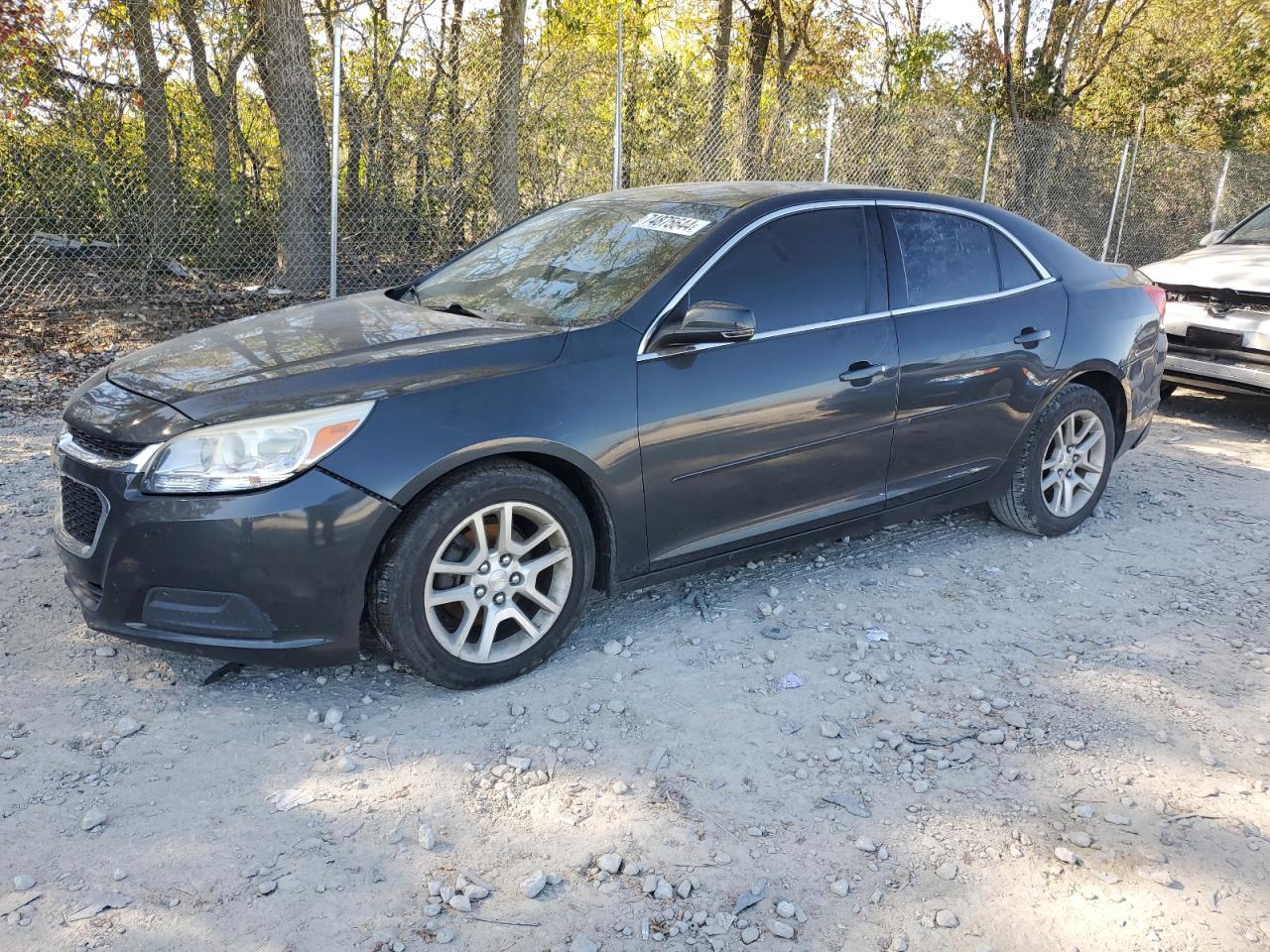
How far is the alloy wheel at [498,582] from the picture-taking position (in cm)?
321

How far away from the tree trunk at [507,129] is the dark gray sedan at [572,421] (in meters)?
5.64

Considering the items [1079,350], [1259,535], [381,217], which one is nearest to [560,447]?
[1079,350]

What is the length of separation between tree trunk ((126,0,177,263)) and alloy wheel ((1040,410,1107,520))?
7396mm

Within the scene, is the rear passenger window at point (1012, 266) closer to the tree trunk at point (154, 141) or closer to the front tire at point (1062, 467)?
the front tire at point (1062, 467)

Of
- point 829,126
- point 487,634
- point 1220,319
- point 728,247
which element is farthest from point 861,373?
point 829,126

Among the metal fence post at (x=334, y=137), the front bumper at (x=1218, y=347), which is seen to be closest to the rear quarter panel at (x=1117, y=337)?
the front bumper at (x=1218, y=347)

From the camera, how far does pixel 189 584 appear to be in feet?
9.62

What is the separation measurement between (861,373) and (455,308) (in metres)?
1.62

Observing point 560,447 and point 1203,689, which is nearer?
point 560,447

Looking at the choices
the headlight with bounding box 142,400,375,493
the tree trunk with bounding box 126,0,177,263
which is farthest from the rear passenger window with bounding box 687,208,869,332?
the tree trunk with bounding box 126,0,177,263

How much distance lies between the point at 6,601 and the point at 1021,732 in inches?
144

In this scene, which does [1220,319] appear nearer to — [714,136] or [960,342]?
[960,342]

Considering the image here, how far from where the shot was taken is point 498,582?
129 inches

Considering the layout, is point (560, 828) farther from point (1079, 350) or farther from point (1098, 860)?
point (1079, 350)
